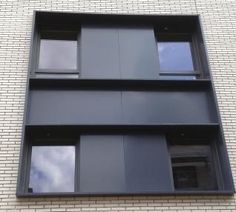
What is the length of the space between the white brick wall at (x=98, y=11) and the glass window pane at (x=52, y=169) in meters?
0.47

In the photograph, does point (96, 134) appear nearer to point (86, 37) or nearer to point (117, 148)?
point (117, 148)

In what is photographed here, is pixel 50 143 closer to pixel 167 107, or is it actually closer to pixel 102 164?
pixel 102 164

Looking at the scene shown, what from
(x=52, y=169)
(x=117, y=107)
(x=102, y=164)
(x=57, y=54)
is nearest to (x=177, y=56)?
(x=117, y=107)

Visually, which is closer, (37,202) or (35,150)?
(37,202)

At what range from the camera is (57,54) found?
404 inches

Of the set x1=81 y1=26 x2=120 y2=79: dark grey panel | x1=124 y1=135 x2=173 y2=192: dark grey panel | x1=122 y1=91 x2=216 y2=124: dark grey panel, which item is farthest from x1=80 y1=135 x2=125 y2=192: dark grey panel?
x1=81 y1=26 x2=120 y2=79: dark grey panel

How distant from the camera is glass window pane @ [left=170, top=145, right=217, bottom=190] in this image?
337 inches

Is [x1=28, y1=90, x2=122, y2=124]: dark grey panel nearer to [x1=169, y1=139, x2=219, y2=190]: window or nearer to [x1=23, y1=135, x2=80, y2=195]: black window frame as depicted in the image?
[x1=23, y1=135, x2=80, y2=195]: black window frame

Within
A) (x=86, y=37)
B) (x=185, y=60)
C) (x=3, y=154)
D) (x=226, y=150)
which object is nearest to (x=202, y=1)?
(x=185, y=60)

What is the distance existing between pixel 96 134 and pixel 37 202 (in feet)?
6.36

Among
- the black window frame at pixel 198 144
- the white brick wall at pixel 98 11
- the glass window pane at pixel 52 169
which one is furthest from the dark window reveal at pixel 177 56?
the glass window pane at pixel 52 169

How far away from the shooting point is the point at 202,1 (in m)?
11.1

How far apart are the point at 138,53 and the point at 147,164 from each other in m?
2.97

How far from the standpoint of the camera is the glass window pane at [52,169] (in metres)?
8.36
